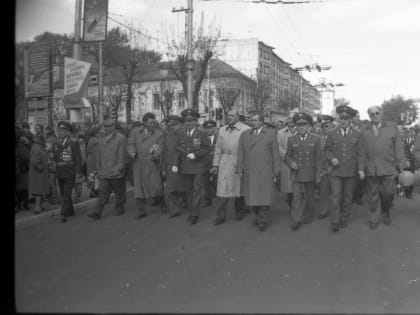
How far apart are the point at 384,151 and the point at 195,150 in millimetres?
2950

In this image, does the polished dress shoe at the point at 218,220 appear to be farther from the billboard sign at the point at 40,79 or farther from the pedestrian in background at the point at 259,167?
the billboard sign at the point at 40,79

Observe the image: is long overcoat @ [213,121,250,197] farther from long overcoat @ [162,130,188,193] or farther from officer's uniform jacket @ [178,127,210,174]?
long overcoat @ [162,130,188,193]

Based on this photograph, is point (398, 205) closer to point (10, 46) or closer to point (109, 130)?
point (109, 130)

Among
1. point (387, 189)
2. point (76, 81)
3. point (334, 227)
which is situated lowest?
point (334, 227)

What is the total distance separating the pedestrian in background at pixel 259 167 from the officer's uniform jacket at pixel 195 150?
705mm

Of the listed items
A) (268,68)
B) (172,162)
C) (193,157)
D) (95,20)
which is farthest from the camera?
(268,68)

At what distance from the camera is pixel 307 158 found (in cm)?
772

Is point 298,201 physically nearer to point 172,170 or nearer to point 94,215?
point 172,170

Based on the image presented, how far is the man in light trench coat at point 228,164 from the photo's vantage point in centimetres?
799

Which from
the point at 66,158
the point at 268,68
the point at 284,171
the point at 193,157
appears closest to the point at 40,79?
the point at 66,158

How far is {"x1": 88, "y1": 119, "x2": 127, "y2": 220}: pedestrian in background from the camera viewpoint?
28.0ft

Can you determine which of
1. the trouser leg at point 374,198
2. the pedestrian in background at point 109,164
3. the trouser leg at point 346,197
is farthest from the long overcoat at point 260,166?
the pedestrian in background at point 109,164

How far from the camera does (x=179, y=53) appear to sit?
25156mm

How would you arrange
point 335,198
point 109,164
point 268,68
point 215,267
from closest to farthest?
point 215,267 → point 335,198 → point 109,164 → point 268,68
